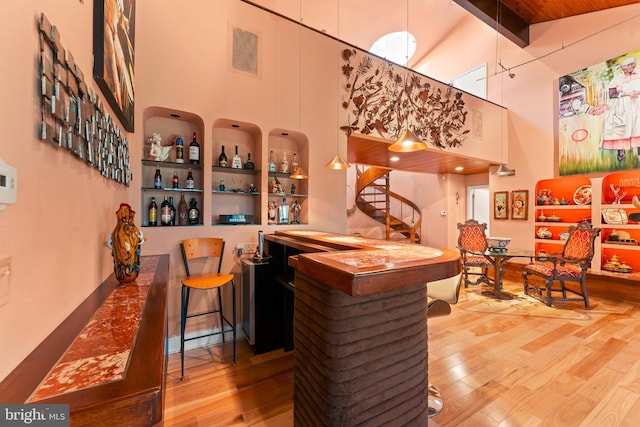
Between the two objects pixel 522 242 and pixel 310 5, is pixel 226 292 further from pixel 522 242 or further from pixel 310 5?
pixel 522 242

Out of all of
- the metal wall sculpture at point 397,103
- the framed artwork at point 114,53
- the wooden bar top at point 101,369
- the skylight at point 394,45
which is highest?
the skylight at point 394,45

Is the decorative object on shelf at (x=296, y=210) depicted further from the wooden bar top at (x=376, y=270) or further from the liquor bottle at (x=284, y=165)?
the wooden bar top at (x=376, y=270)

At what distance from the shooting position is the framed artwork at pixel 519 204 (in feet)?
19.5

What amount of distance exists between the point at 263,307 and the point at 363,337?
1.82 meters

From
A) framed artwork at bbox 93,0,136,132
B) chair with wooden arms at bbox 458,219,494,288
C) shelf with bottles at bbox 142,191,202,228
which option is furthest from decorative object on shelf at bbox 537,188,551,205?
framed artwork at bbox 93,0,136,132

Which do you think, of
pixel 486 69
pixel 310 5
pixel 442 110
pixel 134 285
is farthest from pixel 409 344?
pixel 486 69

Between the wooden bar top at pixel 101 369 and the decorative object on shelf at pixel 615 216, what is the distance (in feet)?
22.5

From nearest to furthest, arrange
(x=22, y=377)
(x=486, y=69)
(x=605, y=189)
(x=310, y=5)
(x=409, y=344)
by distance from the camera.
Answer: (x=22, y=377) → (x=409, y=344) → (x=605, y=189) → (x=310, y=5) → (x=486, y=69)

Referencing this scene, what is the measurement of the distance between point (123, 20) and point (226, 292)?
2.63 metres

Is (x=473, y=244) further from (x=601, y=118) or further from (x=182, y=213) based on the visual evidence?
(x=182, y=213)

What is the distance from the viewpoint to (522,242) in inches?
237

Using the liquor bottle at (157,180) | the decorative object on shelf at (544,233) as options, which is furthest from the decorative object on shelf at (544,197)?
the liquor bottle at (157,180)

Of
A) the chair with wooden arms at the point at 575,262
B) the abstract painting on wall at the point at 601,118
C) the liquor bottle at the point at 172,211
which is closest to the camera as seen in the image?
the liquor bottle at the point at 172,211

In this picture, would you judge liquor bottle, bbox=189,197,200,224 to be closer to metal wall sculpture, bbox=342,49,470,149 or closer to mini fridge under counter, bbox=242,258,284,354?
mini fridge under counter, bbox=242,258,284,354
